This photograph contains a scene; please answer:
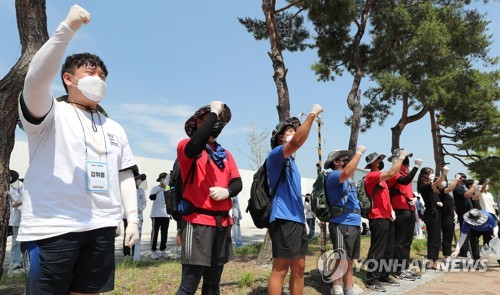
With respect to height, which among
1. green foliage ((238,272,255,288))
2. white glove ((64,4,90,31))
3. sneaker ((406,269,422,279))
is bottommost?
sneaker ((406,269,422,279))

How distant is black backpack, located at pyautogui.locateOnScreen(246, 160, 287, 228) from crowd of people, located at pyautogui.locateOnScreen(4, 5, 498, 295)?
2.2 inches

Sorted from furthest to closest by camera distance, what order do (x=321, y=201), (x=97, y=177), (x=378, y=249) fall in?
(x=378, y=249)
(x=321, y=201)
(x=97, y=177)

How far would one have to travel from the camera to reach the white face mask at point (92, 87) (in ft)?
6.80

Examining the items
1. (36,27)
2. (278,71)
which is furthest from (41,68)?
(278,71)

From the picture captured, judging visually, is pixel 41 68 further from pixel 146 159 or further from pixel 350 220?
pixel 146 159

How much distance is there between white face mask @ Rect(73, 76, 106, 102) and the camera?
6.80 feet

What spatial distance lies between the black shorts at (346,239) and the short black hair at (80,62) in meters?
3.42

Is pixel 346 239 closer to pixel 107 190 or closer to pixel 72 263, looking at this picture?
pixel 107 190

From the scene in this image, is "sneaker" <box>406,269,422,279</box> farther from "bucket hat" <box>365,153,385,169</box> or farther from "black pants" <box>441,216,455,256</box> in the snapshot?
"bucket hat" <box>365,153,385,169</box>

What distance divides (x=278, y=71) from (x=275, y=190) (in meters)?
4.33

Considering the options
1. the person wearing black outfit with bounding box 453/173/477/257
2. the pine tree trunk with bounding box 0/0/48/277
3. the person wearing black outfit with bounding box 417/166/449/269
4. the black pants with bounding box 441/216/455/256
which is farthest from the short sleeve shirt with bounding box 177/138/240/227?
the person wearing black outfit with bounding box 453/173/477/257

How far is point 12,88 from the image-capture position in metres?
4.09

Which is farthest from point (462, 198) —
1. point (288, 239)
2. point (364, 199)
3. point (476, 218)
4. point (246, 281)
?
point (288, 239)

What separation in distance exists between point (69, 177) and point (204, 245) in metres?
1.20
